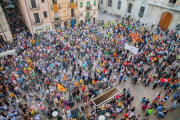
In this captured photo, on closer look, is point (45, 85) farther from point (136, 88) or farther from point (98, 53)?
point (136, 88)

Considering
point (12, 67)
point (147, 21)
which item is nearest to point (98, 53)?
point (12, 67)

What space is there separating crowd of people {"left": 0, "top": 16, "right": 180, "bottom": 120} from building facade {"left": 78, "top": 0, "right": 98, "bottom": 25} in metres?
8.85

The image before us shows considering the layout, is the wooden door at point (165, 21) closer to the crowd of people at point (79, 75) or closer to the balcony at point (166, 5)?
the balcony at point (166, 5)

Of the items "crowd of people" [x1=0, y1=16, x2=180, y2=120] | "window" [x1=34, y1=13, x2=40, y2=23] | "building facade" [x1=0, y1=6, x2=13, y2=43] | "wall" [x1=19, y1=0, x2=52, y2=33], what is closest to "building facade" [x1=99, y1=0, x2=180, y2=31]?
"crowd of people" [x1=0, y1=16, x2=180, y2=120]

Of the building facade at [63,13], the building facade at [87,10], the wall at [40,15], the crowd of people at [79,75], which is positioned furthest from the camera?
the building facade at [87,10]

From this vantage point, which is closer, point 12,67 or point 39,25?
point 12,67

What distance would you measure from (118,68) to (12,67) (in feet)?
47.8

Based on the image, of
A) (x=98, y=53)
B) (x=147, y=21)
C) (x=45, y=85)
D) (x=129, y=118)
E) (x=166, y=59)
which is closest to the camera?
(x=129, y=118)

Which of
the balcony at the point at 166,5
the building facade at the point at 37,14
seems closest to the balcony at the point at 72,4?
the building facade at the point at 37,14

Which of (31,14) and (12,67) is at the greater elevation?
(31,14)

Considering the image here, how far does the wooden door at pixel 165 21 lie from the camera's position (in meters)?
28.5

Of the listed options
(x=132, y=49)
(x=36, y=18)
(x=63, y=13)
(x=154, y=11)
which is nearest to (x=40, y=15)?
(x=36, y=18)

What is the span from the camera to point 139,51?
22266 millimetres

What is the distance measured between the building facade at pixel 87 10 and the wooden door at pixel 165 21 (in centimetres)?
1558
